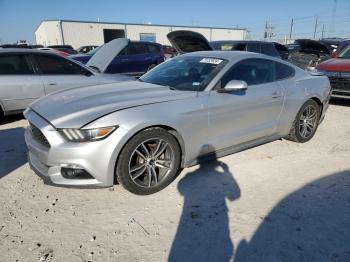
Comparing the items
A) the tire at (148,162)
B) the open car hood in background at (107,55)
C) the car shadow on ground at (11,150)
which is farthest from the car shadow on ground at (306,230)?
the open car hood in background at (107,55)

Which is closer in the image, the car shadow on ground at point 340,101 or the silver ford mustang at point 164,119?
the silver ford mustang at point 164,119

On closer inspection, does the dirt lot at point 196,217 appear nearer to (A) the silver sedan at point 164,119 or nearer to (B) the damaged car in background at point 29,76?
(A) the silver sedan at point 164,119

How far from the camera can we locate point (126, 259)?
96.7 inches

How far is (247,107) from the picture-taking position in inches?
157

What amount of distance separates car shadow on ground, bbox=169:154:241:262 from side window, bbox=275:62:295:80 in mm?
1591

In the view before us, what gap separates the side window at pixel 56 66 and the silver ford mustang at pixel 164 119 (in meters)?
2.69

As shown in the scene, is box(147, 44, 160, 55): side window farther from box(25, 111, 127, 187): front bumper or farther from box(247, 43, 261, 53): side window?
box(25, 111, 127, 187): front bumper

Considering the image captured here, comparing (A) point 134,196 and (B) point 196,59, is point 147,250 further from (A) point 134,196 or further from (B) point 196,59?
(B) point 196,59

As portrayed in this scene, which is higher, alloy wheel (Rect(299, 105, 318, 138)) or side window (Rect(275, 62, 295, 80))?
side window (Rect(275, 62, 295, 80))

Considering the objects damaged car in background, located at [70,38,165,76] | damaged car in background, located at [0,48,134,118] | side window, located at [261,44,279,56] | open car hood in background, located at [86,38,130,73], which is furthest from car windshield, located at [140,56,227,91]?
side window, located at [261,44,279,56]

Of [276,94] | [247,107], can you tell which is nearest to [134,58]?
[276,94]

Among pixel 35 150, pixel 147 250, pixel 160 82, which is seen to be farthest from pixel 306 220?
pixel 35 150

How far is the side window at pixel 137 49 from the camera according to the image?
1109 centimetres

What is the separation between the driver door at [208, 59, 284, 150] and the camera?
12.2 ft
